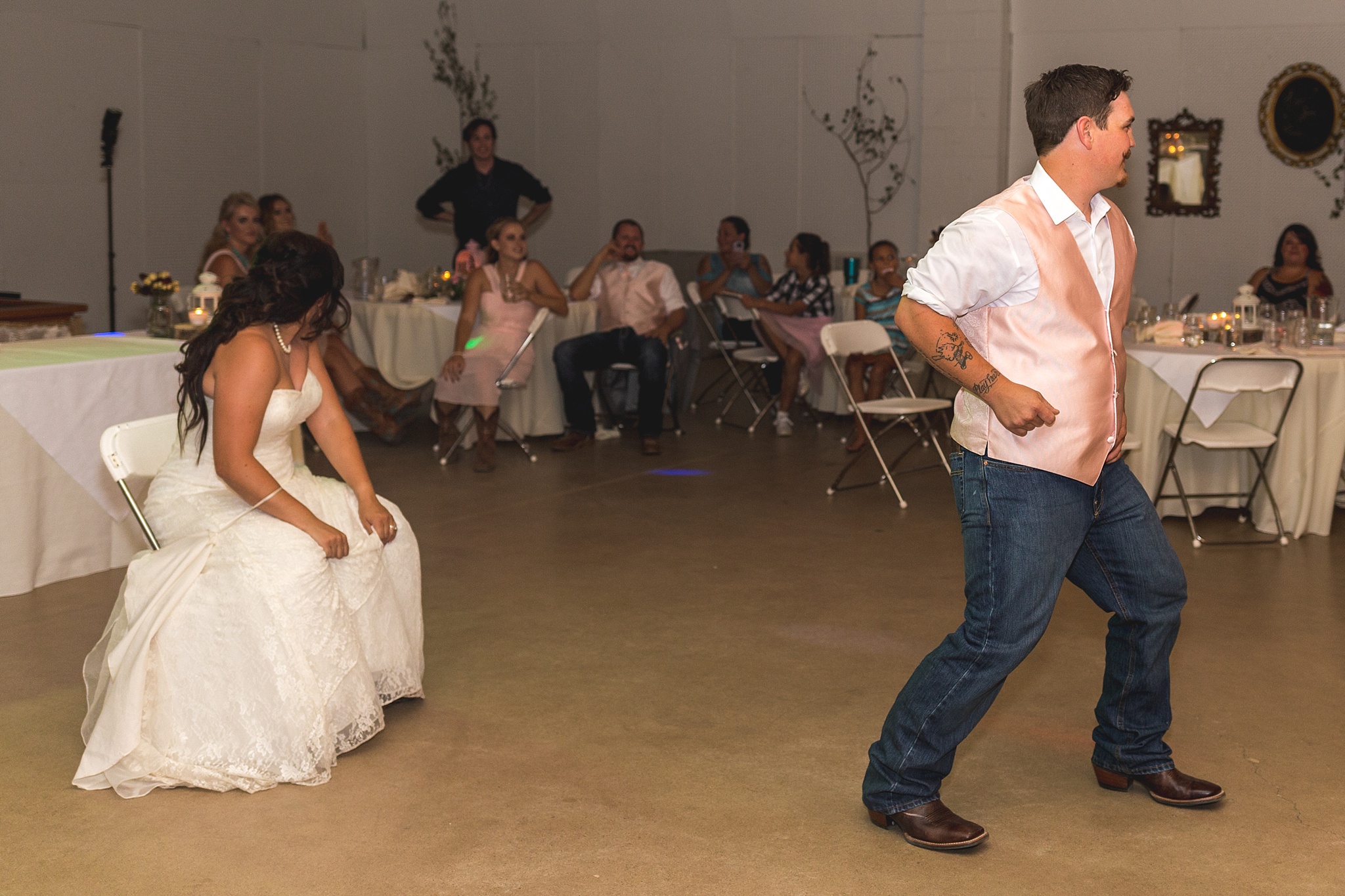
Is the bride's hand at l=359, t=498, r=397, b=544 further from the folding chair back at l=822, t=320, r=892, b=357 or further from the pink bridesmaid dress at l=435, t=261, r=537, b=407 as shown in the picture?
the pink bridesmaid dress at l=435, t=261, r=537, b=407

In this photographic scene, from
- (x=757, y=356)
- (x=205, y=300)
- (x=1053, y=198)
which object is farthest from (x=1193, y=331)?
(x=205, y=300)

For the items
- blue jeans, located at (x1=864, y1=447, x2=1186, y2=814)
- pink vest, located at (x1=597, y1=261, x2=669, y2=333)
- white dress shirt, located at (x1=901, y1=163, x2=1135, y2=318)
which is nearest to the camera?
white dress shirt, located at (x1=901, y1=163, x2=1135, y2=318)

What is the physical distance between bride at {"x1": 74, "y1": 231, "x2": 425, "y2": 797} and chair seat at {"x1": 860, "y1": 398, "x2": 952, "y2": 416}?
2943 mm

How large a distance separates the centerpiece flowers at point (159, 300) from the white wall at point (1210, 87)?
6.63 m

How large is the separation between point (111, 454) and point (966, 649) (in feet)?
7.00

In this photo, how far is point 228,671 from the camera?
125 inches

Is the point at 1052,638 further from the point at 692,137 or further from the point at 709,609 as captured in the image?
the point at 692,137

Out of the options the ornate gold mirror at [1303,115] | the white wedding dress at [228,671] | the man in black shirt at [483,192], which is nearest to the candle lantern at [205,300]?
the white wedding dress at [228,671]

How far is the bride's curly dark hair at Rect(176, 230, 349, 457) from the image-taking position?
134 inches

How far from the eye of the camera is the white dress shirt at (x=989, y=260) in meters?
2.53

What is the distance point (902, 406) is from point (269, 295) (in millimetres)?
3518

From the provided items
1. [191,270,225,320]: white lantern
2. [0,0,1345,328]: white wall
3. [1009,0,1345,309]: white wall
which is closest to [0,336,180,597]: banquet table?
[191,270,225,320]: white lantern

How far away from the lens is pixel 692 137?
36.7 ft

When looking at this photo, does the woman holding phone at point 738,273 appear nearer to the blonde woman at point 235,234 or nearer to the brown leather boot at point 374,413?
the brown leather boot at point 374,413
